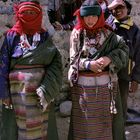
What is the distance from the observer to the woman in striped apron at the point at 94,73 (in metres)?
4.20

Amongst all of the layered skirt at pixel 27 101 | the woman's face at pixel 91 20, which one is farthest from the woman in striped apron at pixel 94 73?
the layered skirt at pixel 27 101

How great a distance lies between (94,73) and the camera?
4.21 meters

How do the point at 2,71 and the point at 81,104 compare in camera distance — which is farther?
the point at 81,104

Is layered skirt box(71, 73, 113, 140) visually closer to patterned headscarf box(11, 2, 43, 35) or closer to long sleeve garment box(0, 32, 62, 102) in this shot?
long sleeve garment box(0, 32, 62, 102)

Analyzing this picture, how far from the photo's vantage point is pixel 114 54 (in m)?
4.20

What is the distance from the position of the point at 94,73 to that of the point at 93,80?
7cm

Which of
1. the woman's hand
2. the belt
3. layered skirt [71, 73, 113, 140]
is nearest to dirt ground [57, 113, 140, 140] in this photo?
layered skirt [71, 73, 113, 140]

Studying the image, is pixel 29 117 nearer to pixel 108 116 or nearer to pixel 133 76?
pixel 108 116

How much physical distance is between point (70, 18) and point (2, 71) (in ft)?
9.96

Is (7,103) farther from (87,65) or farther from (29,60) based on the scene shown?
(87,65)

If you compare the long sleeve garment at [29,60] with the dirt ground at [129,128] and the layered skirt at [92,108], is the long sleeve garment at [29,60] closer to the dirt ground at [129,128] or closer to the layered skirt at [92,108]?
the layered skirt at [92,108]

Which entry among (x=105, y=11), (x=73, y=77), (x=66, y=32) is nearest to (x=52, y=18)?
(x=66, y=32)

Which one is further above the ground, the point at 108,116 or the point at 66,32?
the point at 66,32

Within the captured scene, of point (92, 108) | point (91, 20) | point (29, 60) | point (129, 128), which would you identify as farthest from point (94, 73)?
point (129, 128)
